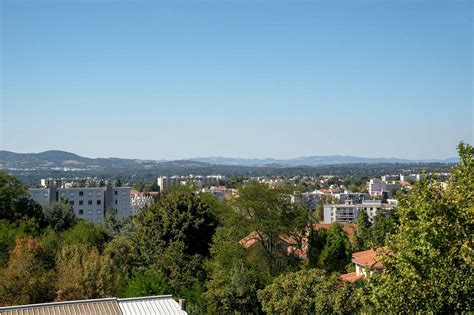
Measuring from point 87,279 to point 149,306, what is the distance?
5027mm

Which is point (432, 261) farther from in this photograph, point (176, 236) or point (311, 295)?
point (176, 236)

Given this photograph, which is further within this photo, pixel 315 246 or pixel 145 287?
pixel 315 246

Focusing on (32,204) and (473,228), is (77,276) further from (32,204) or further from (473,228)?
(32,204)

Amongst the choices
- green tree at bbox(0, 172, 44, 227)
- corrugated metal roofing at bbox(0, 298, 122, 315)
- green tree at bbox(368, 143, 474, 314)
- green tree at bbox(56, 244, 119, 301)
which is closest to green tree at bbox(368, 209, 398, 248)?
green tree at bbox(368, 143, 474, 314)

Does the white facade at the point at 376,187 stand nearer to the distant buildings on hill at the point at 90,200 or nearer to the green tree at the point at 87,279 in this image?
the distant buildings on hill at the point at 90,200

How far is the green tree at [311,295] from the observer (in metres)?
16.2

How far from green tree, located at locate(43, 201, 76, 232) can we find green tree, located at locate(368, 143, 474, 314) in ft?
99.2

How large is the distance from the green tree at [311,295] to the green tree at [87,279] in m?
5.54

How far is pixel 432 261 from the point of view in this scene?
10.1 metres

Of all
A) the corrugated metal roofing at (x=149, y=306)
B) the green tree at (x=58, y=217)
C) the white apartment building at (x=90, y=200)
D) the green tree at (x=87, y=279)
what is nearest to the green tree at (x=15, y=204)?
the green tree at (x=58, y=217)

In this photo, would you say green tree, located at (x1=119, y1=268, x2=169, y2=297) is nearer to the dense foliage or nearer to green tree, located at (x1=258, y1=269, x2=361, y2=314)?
the dense foliage

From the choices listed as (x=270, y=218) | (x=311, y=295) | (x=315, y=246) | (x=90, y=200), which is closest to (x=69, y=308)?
(x=311, y=295)

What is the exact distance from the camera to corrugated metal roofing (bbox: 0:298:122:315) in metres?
13.0

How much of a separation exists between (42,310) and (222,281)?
9309mm
